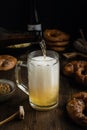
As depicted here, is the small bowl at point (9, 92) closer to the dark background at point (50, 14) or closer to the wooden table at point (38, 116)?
the wooden table at point (38, 116)

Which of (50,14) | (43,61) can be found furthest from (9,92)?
(50,14)

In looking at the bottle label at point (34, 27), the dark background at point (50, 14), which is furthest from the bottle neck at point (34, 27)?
the dark background at point (50, 14)

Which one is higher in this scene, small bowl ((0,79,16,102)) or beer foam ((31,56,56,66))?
beer foam ((31,56,56,66))

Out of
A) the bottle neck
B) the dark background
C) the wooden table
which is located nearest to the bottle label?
the bottle neck

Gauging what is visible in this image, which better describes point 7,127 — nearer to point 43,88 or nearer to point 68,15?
point 43,88

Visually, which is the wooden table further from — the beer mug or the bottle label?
the bottle label

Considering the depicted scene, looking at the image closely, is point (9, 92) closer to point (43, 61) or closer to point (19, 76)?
point (19, 76)
